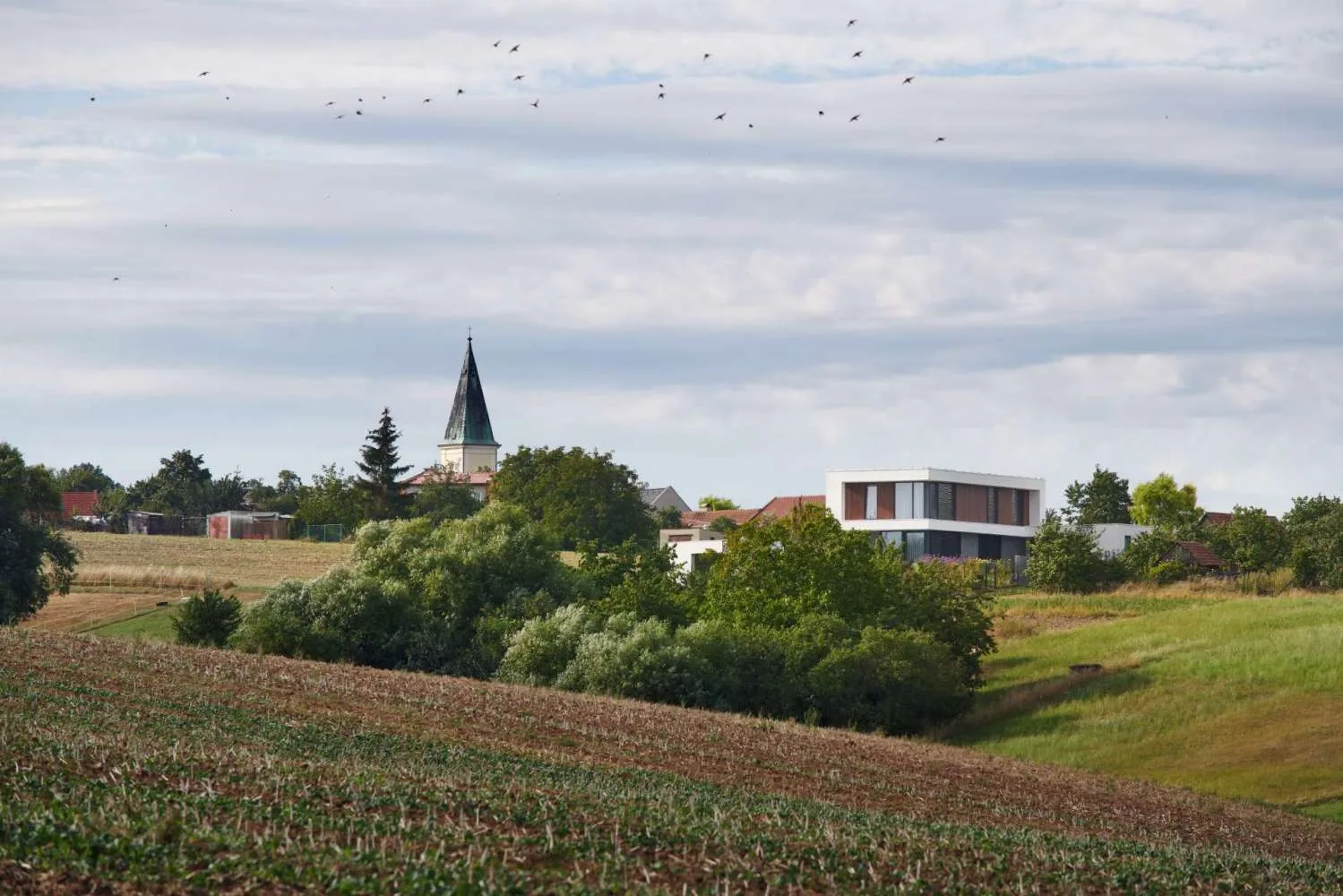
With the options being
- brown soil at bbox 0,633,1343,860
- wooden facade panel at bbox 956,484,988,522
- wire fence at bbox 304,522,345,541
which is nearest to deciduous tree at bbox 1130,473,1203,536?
wooden facade panel at bbox 956,484,988,522

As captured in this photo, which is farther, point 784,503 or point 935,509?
point 784,503

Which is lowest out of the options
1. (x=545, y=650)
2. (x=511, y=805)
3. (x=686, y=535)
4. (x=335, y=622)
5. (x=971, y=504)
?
(x=545, y=650)

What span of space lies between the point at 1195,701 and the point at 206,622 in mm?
37889

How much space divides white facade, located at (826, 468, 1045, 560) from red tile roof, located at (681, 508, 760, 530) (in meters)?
46.7

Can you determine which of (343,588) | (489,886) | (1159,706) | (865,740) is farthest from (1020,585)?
(489,886)

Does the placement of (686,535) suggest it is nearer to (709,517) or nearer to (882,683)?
(709,517)

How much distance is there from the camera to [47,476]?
87.0m

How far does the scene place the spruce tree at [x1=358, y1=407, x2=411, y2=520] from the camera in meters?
157

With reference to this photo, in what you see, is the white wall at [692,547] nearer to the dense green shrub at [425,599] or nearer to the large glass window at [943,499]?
the large glass window at [943,499]

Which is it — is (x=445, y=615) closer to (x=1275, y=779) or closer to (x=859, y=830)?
(x=1275, y=779)

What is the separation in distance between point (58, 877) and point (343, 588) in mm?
52837

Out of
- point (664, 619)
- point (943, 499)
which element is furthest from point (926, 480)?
point (664, 619)

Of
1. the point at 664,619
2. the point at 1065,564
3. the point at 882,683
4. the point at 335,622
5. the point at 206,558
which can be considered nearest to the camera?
the point at 882,683

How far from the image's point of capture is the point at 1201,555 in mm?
119062
